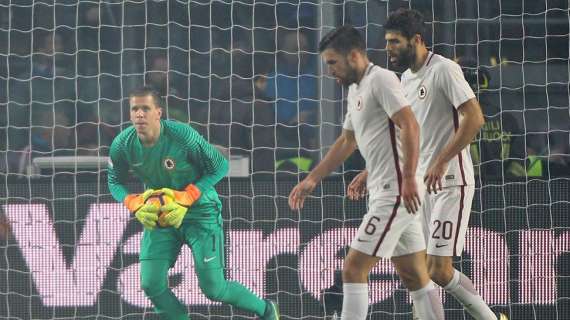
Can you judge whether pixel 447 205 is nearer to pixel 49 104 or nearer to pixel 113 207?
pixel 113 207

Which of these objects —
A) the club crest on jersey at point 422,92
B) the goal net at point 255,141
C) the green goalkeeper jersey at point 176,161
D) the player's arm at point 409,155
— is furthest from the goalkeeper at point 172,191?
the player's arm at point 409,155

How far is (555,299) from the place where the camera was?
29.2 feet

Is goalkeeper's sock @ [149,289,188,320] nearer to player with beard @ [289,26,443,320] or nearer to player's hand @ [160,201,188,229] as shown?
player's hand @ [160,201,188,229]

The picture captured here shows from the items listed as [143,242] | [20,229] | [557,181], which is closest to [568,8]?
[557,181]

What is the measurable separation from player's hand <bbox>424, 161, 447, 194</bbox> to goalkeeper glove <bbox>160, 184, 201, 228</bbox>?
5.49 feet

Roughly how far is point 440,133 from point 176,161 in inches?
66.8

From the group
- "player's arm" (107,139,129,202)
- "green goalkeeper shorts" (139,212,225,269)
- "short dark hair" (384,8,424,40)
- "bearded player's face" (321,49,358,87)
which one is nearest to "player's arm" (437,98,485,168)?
"short dark hair" (384,8,424,40)

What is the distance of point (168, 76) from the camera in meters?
9.41

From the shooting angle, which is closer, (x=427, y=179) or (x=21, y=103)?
(x=427, y=179)

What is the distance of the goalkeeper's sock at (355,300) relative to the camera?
6914 mm

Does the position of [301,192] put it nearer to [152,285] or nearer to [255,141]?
[152,285]

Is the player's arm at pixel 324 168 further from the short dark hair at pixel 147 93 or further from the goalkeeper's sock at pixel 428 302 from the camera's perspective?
the short dark hair at pixel 147 93

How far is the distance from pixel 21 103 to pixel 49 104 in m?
0.18

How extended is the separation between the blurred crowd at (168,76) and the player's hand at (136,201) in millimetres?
1121
